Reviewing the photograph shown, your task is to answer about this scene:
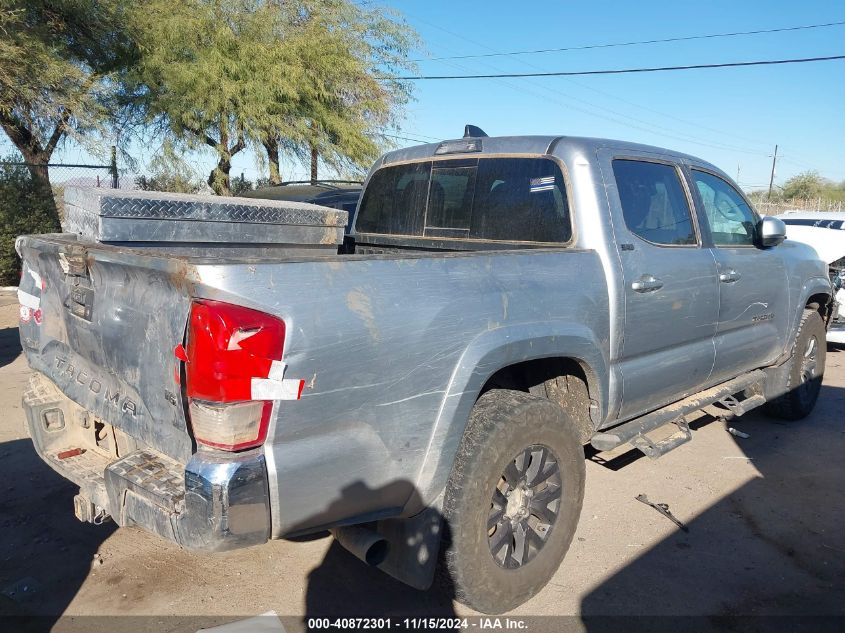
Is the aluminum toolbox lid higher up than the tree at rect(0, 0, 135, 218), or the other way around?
the tree at rect(0, 0, 135, 218)

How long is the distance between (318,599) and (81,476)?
1173mm

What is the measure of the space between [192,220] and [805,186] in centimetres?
6495

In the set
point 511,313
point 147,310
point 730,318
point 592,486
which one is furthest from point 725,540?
point 147,310

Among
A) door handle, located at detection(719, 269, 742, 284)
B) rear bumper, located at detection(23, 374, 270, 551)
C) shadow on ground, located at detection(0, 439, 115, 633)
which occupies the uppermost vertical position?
door handle, located at detection(719, 269, 742, 284)

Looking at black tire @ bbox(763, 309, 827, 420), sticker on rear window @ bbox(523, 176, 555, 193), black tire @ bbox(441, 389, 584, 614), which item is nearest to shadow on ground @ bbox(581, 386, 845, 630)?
black tire @ bbox(441, 389, 584, 614)

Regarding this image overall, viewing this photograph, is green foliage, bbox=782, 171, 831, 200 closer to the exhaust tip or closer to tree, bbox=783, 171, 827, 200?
tree, bbox=783, 171, 827, 200

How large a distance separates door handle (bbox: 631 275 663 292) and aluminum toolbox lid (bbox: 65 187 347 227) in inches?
63.9

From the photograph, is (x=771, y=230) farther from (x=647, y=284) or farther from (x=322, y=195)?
(x=322, y=195)

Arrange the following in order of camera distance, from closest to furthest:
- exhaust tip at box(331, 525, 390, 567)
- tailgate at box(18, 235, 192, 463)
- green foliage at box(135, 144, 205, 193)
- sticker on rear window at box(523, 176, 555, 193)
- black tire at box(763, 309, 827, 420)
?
tailgate at box(18, 235, 192, 463) < exhaust tip at box(331, 525, 390, 567) < sticker on rear window at box(523, 176, 555, 193) < black tire at box(763, 309, 827, 420) < green foliage at box(135, 144, 205, 193)

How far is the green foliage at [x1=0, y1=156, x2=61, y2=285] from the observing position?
1105cm

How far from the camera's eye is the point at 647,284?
345 cm

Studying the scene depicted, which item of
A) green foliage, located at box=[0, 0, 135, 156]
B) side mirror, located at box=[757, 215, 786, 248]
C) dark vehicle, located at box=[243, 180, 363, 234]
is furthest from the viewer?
green foliage, located at box=[0, 0, 135, 156]

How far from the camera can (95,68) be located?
1409 cm

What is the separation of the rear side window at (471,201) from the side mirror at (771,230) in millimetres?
1806
